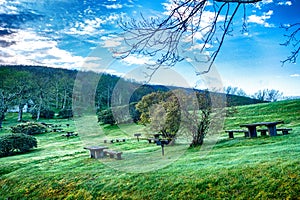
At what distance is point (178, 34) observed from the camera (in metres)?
4.91

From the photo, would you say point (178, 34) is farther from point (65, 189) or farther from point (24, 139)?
point (24, 139)

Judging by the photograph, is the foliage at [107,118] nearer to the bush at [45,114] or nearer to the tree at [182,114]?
the bush at [45,114]

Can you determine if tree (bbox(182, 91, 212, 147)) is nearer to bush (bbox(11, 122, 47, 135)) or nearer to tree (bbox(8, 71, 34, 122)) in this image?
bush (bbox(11, 122, 47, 135))

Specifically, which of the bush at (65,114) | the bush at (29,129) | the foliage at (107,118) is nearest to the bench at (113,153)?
the bush at (29,129)

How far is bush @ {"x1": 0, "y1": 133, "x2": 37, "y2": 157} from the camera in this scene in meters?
15.9

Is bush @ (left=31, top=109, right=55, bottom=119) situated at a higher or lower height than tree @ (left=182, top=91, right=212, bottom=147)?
higher

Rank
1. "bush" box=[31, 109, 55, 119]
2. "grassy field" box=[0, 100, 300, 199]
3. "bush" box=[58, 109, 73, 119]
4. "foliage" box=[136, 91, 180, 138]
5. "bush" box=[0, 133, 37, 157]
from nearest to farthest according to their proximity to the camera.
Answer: "grassy field" box=[0, 100, 300, 199] < "foliage" box=[136, 91, 180, 138] < "bush" box=[0, 133, 37, 157] < "bush" box=[31, 109, 55, 119] < "bush" box=[58, 109, 73, 119]

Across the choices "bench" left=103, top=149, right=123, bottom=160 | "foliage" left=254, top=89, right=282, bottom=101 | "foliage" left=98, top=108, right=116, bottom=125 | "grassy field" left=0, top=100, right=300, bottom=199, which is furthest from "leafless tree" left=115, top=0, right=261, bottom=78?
"foliage" left=98, top=108, right=116, bottom=125

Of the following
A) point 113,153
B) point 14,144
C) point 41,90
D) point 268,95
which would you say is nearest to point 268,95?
point 268,95

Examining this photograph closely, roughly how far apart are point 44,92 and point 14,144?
2352cm

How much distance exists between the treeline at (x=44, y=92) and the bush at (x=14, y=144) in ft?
28.1

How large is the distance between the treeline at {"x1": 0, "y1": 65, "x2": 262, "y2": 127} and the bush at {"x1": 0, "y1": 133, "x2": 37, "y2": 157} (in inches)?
337

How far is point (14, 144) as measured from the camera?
53.4ft

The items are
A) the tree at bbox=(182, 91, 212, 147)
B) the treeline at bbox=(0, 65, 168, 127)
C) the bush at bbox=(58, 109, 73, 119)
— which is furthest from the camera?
the bush at bbox=(58, 109, 73, 119)
